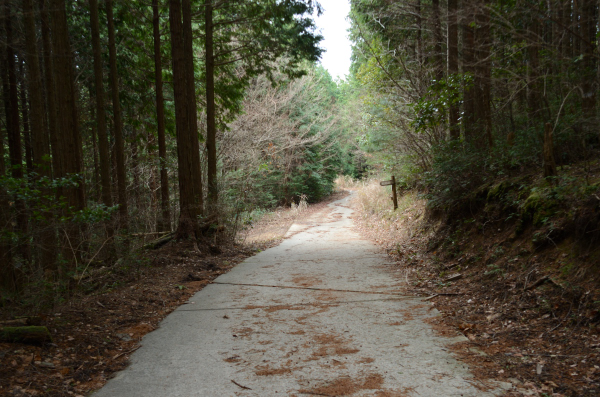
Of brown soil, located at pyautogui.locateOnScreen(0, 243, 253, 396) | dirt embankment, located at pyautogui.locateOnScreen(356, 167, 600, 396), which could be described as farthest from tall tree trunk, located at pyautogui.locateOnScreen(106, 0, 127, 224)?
dirt embankment, located at pyautogui.locateOnScreen(356, 167, 600, 396)

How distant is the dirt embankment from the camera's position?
3.62 metres

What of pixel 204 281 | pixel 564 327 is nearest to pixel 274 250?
pixel 204 281

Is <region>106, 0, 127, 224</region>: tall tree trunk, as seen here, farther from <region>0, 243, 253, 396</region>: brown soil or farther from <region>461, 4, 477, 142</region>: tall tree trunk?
<region>461, 4, 477, 142</region>: tall tree trunk

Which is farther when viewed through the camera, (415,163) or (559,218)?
(415,163)

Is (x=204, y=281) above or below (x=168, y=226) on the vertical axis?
below

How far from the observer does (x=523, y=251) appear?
19.0 ft

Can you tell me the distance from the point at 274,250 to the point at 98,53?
7.62 meters

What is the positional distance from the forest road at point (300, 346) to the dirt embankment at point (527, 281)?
16.9 inches

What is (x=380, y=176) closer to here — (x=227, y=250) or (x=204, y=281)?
(x=227, y=250)

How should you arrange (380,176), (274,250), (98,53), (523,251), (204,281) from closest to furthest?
(523,251)
(204,281)
(98,53)
(274,250)
(380,176)

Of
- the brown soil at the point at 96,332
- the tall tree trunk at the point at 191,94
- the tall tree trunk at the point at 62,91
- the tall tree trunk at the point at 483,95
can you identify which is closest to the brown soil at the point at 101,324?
the brown soil at the point at 96,332

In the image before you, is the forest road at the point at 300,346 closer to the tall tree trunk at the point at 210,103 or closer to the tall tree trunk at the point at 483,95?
the tall tree trunk at the point at 483,95

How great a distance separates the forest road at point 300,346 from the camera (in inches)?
139

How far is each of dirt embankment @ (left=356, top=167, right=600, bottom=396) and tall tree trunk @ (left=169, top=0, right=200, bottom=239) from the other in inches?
235
